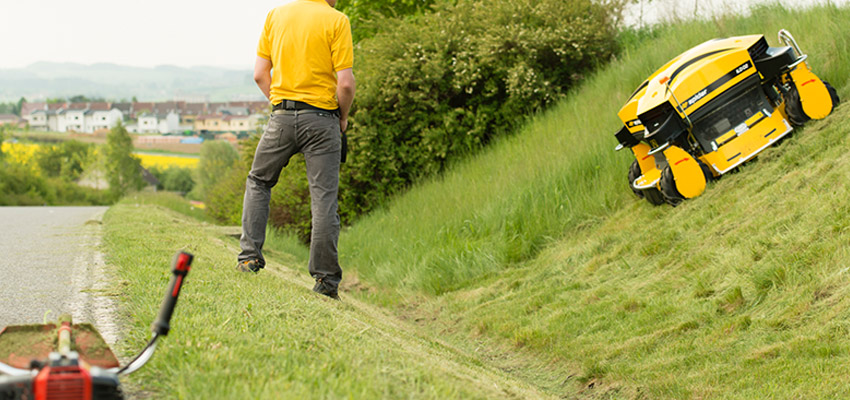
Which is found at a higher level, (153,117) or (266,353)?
(266,353)

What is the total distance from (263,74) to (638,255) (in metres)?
4.10

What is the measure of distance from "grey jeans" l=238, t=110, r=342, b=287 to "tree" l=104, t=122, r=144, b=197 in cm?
8806

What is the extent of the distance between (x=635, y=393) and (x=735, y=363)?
0.67 m

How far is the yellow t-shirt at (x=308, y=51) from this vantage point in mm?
5922

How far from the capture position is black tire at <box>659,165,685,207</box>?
829 centimetres

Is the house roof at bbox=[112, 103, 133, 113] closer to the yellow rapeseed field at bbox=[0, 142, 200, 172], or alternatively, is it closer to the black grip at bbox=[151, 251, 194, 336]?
the yellow rapeseed field at bbox=[0, 142, 200, 172]

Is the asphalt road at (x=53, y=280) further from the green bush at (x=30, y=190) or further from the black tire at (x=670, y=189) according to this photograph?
the green bush at (x=30, y=190)

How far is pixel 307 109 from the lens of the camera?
5.96m

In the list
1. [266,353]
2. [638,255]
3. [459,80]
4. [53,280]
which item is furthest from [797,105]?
[53,280]

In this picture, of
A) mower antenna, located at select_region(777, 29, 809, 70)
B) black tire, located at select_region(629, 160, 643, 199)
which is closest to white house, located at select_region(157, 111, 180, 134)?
black tire, located at select_region(629, 160, 643, 199)

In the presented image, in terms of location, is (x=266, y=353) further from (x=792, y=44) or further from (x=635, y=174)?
(x=792, y=44)

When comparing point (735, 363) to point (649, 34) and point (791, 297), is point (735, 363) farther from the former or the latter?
point (649, 34)

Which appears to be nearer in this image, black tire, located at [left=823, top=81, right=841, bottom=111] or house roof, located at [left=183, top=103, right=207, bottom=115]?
black tire, located at [left=823, top=81, right=841, bottom=111]

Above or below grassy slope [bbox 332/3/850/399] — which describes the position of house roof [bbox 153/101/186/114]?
below
